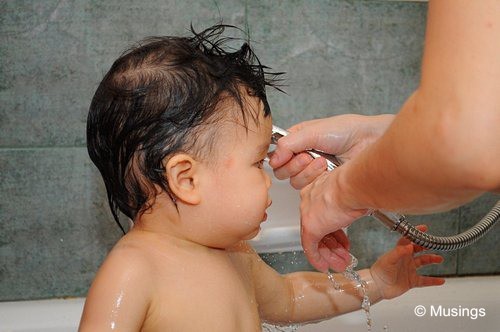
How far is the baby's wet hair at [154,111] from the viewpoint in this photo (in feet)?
2.74

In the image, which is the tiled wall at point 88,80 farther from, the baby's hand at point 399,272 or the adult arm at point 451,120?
the adult arm at point 451,120

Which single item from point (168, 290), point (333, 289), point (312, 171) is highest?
point (312, 171)

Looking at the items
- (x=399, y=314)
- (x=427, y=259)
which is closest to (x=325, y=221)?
(x=427, y=259)

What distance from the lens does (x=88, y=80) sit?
4.41ft

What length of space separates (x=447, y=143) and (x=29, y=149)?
101 centimetres

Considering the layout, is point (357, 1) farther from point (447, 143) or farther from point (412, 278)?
point (447, 143)

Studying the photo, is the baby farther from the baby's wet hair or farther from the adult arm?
the adult arm

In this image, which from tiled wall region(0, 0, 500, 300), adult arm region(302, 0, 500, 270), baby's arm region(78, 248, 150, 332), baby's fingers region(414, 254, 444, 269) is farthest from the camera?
tiled wall region(0, 0, 500, 300)

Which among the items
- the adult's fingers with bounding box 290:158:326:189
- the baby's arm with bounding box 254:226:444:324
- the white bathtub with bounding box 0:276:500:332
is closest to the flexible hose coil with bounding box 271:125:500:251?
the adult's fingers with bounding box 290:158:326:189

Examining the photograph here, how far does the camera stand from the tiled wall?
1.33m

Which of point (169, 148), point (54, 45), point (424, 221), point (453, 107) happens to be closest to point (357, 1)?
point (424, 221)

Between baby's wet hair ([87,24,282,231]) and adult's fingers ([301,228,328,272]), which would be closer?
baby's wet hair ([87,24,282,231])

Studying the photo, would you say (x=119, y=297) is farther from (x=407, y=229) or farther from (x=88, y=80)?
(x=88, y=80)

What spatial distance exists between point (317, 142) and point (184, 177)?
0.26 m
